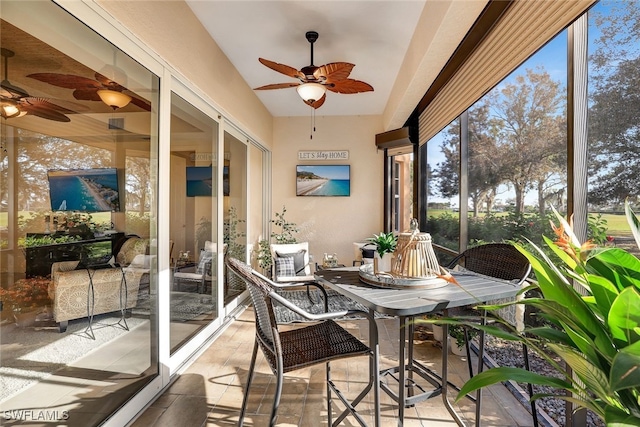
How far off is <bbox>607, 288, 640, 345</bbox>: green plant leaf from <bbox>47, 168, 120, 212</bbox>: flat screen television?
1944mm

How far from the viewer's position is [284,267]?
4.05 meters

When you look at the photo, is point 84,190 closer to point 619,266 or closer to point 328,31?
point 619,266

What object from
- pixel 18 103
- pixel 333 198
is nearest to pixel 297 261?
pixel 333 198

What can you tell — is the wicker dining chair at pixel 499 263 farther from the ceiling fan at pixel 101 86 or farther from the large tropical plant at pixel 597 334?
the ceiling fan at pixel 101 86

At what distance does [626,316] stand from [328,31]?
2.99 meters

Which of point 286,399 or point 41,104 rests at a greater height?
point 41,104

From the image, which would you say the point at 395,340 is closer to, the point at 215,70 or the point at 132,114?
the point at 132,114

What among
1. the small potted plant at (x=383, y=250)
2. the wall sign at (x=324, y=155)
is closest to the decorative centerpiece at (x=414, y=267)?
the small potted plant at (x=383, y=250)

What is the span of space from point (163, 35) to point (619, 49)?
2477 millimetres

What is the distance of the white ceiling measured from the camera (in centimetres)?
248

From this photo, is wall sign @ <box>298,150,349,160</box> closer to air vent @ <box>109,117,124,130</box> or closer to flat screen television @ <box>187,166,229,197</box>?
flat screen television @ <box>187,166,229,197</box>

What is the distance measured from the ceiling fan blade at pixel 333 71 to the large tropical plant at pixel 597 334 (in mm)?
2150

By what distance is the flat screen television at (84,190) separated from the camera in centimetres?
147

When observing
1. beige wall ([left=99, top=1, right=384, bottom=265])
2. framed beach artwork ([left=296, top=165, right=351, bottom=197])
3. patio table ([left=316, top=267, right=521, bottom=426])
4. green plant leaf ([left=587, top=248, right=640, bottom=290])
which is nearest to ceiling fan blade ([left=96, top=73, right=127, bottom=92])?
patio table ([left=316, top=267, right=521, bottom=426])
